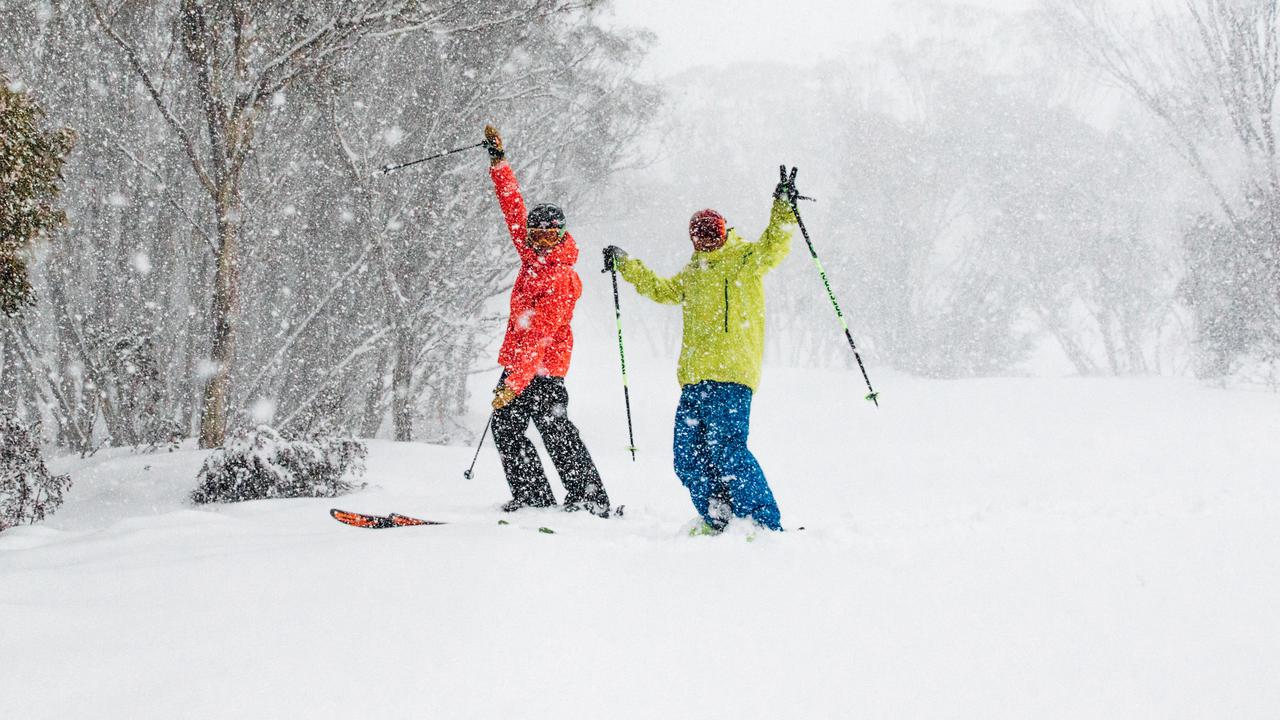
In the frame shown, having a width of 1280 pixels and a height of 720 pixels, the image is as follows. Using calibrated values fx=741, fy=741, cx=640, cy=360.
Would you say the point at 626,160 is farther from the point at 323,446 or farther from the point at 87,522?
the point at 87,522

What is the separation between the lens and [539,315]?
4.15 meters

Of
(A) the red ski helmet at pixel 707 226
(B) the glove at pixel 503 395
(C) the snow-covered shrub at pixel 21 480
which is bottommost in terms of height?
(C) the snow-covered shrub at pixel 21 480

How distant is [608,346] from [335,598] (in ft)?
123

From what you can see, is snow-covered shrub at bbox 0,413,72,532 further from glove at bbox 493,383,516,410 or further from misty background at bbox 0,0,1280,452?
glove at bbox 493,383,516,410

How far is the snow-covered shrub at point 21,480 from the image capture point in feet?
15.9

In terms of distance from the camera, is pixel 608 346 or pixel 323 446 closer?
pixel 323 446

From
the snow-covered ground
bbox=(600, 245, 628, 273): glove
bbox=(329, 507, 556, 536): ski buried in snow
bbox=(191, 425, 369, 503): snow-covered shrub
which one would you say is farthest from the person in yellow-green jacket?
bbox=(191, 425, 369, 503): snow-covered shrub

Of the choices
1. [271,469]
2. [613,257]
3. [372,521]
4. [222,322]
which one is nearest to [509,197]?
[613,257]

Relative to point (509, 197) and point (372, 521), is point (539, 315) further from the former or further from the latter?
point (372, 521)

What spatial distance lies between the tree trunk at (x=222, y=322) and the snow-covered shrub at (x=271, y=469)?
4.17 ft

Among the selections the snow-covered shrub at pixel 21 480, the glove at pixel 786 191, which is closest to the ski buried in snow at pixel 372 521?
the glove at pixel 786 191

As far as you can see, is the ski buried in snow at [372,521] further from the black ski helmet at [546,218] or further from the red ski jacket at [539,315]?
the black ski helmet at [546,218]

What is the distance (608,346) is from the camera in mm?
39469

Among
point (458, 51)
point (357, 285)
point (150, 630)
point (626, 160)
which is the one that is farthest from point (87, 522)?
point (626, 160)
